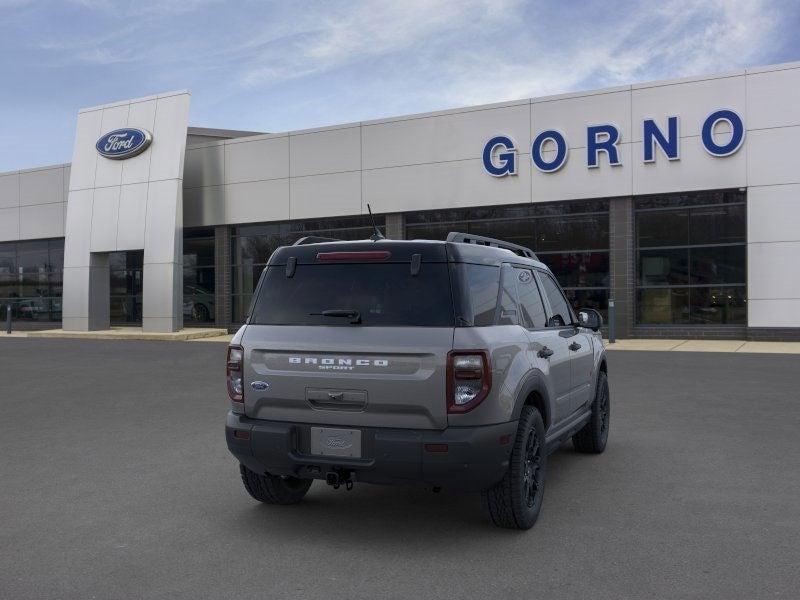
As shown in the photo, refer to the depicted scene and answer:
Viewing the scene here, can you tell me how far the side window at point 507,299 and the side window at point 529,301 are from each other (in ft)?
0.35

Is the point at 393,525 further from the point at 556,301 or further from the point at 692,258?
the point at 692,258

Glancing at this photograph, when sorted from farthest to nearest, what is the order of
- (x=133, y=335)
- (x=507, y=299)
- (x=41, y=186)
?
(x=41, y=186) → (x=133, y=335) → (x=507, y=299)

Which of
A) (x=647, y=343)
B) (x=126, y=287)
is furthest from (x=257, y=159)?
(x=647, y=343)

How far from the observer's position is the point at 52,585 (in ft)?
12.9

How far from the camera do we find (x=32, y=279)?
3281cm

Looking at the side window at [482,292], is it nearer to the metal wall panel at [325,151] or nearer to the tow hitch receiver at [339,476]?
the tow hitch receiver at [339,476]

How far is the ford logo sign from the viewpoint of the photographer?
26.6 metres

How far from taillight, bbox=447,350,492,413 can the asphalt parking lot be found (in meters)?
0.89

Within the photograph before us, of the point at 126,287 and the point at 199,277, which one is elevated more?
the point at 199,277

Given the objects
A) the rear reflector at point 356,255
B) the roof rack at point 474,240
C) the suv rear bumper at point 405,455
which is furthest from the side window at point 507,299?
the rear reflector at point 356,255

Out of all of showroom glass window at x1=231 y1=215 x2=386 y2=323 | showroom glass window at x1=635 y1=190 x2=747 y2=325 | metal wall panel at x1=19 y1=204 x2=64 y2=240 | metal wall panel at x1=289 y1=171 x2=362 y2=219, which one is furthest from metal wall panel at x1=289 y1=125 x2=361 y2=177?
metal wall panel at x1=19 y1=204 x2=64 y2=240

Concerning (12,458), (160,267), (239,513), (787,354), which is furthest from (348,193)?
(239,513)

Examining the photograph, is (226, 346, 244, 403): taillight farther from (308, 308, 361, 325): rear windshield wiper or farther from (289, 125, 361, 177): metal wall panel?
(289, 125, 361, 177): metal wall panel

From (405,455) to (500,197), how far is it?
19.2 metres
